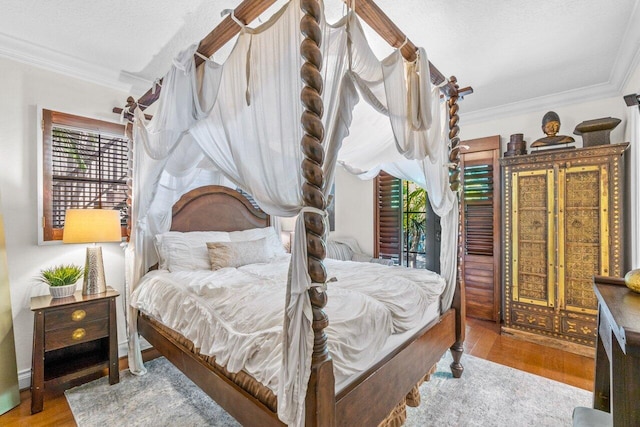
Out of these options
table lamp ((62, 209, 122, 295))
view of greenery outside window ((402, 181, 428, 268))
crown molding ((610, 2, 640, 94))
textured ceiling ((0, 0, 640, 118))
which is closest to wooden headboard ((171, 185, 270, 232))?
table lamp ((62, 209, 122, 295))

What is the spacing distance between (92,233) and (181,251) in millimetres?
674

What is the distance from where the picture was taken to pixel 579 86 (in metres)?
3.04

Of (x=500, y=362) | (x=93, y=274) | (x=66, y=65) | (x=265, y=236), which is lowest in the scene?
(x=500, y=362)

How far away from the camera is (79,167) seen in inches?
102

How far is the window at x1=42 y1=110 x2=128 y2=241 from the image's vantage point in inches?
94.3

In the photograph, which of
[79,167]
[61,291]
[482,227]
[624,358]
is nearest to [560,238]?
[482,227]

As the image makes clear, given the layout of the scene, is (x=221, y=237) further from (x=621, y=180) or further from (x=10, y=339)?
(x=621, y=180)

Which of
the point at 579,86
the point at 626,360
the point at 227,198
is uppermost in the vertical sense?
the point at 579,86

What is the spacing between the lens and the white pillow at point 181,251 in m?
2.59

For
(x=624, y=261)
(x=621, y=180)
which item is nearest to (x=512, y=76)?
(x=621, y=180)

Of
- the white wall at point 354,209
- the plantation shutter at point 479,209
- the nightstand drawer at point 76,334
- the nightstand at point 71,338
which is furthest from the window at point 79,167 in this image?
the plantation shutter at point 479,209

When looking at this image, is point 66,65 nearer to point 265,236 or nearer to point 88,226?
point 88,226

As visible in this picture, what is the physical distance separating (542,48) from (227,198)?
3.29m

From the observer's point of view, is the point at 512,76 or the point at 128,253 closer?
the point at 128,253
